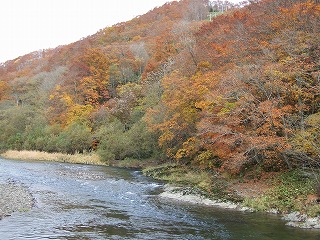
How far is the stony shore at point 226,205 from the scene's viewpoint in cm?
1627

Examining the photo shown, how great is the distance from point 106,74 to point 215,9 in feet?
213

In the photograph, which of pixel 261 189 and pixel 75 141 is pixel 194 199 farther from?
pixel 75 141

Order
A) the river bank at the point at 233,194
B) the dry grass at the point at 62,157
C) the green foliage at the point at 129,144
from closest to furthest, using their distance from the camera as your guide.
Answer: the river bank at the point at 233,194
the green foliage at the point at 129,144
the dry grass at the point at 62,157

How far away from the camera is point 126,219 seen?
16.8 metres

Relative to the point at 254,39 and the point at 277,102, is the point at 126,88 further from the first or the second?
the point at 277,102

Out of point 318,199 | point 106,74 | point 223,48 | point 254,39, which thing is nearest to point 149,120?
point 223,48

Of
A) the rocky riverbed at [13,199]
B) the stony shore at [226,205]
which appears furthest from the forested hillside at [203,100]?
the rocky riverbed at [13,199]

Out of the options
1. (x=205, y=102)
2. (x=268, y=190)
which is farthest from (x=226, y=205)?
(x=205, y=102)

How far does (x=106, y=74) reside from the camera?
69.2 meters

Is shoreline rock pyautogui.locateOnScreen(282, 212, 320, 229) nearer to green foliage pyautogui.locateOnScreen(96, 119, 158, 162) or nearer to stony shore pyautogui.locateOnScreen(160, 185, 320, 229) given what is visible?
stony shore pyautogui.locateOnScreen(160, 185, 320, 229)

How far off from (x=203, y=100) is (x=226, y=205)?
12.2 metres

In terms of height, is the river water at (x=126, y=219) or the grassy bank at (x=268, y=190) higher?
the river water at (x=126, y=219)

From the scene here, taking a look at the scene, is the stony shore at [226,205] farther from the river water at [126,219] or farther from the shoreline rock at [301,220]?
the river water at [126,219]

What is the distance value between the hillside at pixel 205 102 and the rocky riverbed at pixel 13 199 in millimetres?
12965
